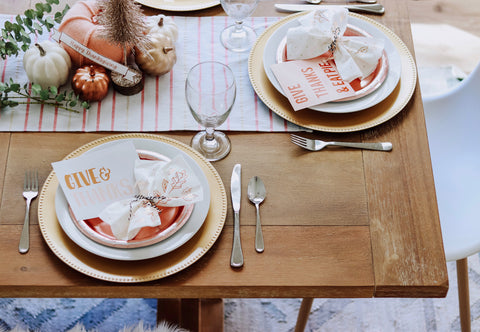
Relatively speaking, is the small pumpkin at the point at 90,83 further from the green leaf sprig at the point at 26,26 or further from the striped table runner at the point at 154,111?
the green leaf sprig at the point at 26,26

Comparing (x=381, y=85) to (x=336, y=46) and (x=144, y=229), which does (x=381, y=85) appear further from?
(x=144, y=229)

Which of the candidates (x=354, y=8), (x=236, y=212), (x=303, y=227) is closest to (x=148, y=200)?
(x=236, y=212)

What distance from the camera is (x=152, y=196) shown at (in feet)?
3.06

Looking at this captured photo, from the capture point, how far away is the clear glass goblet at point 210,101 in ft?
3.19

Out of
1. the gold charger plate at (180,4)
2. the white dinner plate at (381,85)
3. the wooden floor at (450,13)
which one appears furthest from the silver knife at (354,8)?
the wooden floor at (450,13)

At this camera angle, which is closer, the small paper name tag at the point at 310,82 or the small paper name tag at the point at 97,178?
the small paper name tag at the point at 97,178

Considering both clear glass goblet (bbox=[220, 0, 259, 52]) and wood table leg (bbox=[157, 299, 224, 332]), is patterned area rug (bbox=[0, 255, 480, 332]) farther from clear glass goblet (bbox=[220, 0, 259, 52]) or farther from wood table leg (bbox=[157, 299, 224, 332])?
clear glass goblet (bbox=[220, 0, 259, 52])

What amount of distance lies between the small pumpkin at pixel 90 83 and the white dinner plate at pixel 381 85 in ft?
1.08

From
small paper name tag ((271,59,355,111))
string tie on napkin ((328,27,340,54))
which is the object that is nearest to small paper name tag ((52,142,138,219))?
small paper name tag ((271,59,355,111))

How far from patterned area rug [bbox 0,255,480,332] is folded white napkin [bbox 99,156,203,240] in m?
0.84

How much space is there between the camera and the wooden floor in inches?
97.2

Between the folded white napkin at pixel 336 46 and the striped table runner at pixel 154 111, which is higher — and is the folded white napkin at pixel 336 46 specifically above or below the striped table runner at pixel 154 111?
above

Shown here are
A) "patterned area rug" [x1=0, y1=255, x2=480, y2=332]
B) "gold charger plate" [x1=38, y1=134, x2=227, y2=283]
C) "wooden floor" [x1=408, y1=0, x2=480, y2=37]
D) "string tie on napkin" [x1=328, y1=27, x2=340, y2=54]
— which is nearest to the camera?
"gold charger plate" [x1=38, y1=134, x2=227, y2=283]

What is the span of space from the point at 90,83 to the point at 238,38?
348 mm
